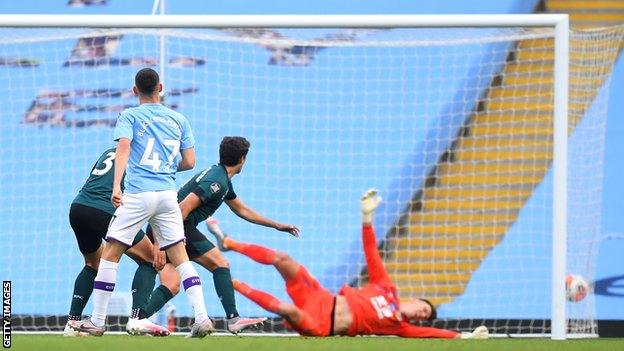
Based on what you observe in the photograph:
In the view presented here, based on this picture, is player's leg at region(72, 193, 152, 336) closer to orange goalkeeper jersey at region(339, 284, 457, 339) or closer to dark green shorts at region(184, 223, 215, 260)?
dark green shorts at region(184, 223, 215, 260)

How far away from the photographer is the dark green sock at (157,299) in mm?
8352

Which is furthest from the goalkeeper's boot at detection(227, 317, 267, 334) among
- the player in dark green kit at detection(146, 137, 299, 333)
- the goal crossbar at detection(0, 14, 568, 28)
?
the goal crossbar at detection(0, 14, 568, 28)

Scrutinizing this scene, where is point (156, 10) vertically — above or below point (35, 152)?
above

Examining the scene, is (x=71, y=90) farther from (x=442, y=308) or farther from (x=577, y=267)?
(x=577, y=267)

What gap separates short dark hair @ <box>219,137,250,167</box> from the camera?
8344 mm

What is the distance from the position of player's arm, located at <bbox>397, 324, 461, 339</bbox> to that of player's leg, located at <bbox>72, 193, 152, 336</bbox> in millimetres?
2038

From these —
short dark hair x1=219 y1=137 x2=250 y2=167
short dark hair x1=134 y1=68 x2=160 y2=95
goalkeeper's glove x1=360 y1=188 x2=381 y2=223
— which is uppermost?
short dark hair x1=134 y1=68 x2=160 y2=95

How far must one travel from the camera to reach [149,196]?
7.37 m

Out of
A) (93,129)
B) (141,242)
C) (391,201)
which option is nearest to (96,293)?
(141,242)

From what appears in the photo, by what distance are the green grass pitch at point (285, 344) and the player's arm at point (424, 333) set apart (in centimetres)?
44

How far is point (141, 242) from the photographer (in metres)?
8.17

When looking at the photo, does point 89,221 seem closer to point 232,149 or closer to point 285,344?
point 232,149

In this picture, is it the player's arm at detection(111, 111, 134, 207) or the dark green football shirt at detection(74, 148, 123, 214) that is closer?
the player's arm at detection(111, 111, 134, 207)

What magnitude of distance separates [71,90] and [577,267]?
165 inches
